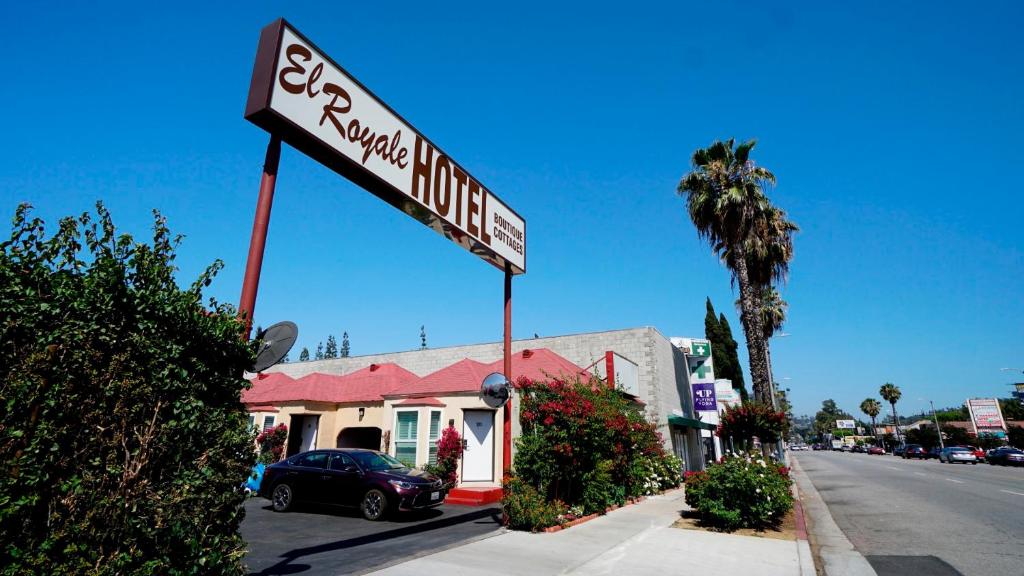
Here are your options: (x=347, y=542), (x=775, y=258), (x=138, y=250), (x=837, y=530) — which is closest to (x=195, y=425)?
(x=138, y=250)

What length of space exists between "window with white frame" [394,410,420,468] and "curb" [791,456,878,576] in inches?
460

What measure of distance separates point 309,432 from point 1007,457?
163 feet

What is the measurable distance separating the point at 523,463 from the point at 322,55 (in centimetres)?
891

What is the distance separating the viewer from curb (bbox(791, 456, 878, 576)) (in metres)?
7.21

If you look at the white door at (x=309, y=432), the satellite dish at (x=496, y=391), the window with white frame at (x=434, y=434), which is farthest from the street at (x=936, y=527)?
the white door at (x=309, y=432)

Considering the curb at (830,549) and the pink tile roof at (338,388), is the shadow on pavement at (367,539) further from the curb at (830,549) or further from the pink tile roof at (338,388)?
the pink tile roof at (338,388)

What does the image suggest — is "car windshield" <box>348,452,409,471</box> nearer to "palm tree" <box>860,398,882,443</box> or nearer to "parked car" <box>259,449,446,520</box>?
"parked car" <box>259,449,446,520</box>

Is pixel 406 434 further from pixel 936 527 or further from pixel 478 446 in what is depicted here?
pixel 936 527

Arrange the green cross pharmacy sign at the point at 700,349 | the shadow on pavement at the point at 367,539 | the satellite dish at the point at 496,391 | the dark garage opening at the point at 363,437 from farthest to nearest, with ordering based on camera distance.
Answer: the green cross pharmacy sign at the point at 700,349 → the dark garage opening at the point at 363,437 → the satellite dish at the point at 496,391 → the shadow on pavement at the point at 367,539

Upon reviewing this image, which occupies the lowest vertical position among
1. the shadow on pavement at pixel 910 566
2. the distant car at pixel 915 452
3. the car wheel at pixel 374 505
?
the distant car at pixel 915 452

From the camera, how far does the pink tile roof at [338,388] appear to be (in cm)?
2071

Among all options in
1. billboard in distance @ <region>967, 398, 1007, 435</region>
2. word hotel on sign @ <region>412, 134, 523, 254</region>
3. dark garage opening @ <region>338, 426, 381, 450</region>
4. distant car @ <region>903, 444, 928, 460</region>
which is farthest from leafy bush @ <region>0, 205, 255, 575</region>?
billboard in distance @ <region>967, 398, 1007, 435</region>

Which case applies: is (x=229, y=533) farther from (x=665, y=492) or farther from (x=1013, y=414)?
(x=1013, y=414)

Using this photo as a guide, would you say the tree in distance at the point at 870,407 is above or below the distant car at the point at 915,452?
above
